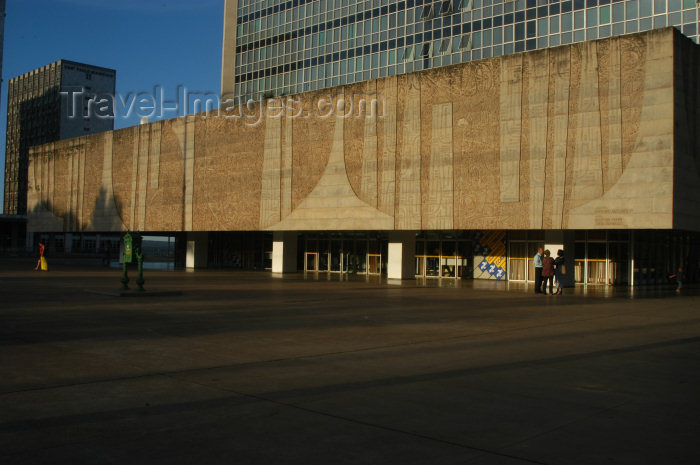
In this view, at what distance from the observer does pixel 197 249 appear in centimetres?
5041

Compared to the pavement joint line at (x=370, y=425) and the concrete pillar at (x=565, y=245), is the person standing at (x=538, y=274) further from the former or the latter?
the pavement joint line at (x=370, y=425)

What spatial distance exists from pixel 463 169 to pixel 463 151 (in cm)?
88

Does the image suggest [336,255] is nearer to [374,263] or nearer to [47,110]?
[374,263]

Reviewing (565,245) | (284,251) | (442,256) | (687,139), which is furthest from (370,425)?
(284,251)

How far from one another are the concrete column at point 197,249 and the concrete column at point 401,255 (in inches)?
772

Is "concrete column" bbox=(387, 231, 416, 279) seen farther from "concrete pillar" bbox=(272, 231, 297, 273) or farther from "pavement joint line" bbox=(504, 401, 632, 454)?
"pavement joint line" bbox=(504, 401, 632, 454)

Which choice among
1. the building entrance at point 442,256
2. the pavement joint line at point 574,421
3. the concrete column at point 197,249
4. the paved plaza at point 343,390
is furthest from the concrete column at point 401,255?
the pavement joint line at point 574,421

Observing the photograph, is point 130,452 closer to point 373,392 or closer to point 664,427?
point 373,392

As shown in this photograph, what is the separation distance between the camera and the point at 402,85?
112 ft

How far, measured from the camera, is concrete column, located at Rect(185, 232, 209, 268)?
5031cm

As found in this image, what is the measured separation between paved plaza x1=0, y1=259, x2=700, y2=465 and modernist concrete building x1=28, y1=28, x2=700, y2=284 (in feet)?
44.0

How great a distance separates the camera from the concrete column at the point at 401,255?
36031 mm

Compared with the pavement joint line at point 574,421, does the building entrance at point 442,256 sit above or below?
above

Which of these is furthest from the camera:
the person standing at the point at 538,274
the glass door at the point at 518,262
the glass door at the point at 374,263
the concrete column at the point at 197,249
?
the concrete column at the point at 197,249
